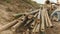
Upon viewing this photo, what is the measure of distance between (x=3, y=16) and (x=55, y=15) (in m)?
3.79

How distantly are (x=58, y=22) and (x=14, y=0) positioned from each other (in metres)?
4.14

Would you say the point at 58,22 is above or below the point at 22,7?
below

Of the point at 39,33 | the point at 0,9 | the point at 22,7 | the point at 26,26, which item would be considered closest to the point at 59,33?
the point at 26,26

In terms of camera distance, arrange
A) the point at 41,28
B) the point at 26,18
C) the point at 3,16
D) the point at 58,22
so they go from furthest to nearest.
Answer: the point at 58,22
the point at 3,16
the point at 26,18
the point at 41,28

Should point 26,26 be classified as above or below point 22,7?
below

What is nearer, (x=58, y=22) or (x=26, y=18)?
(x=26, y=18)

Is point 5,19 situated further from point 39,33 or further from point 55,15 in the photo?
point 55,15

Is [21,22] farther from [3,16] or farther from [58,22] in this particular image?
[58,22]

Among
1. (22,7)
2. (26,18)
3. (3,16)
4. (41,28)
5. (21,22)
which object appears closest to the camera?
(41,28)

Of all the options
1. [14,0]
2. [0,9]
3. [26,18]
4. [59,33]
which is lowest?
[59,33]

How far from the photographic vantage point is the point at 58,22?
11766 millimetres

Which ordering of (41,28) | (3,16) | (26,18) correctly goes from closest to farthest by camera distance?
(41,28), (26,18), (3,16)

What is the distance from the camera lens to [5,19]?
9703 millimetres

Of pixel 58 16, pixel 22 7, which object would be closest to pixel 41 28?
pixel 58 16
